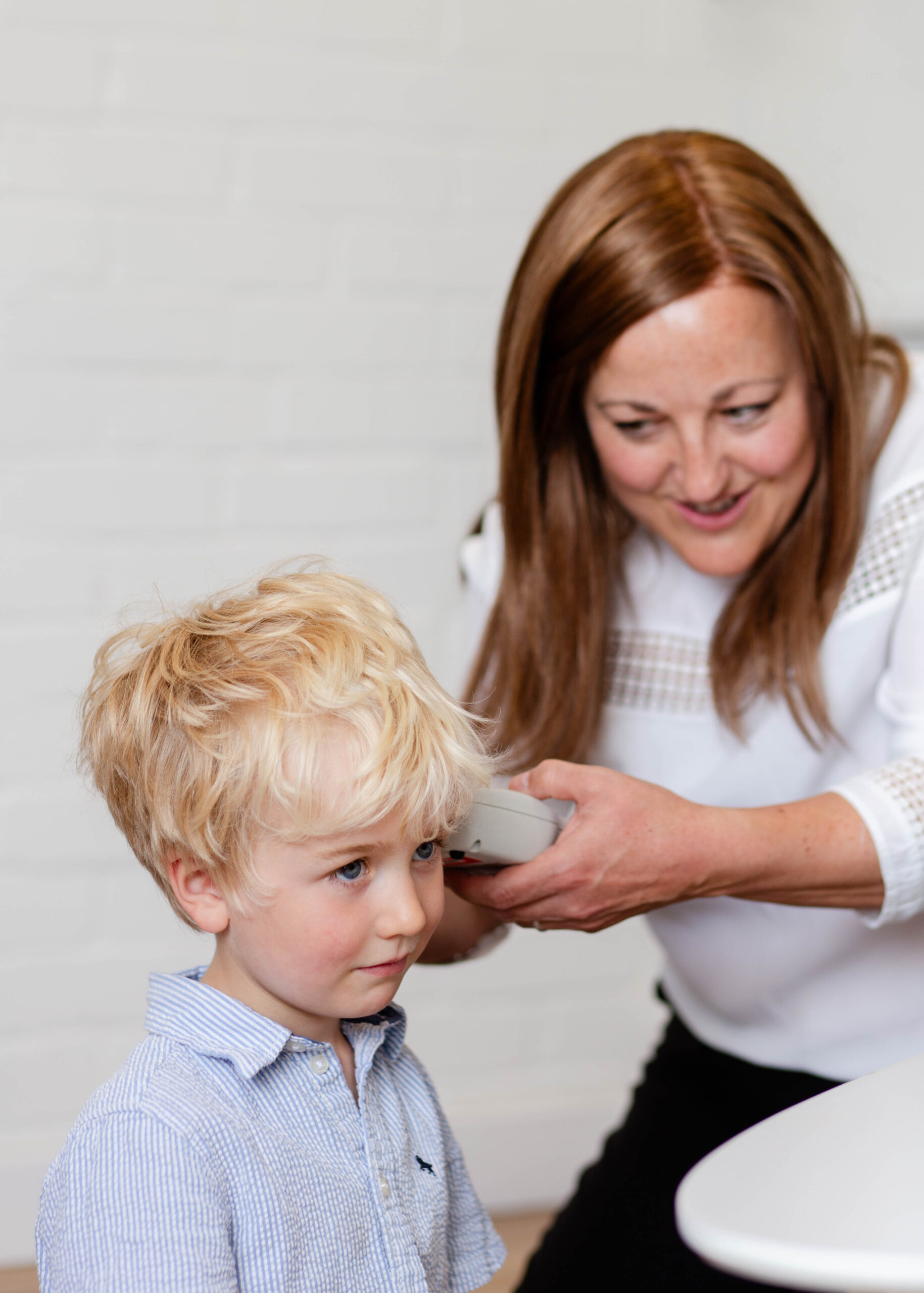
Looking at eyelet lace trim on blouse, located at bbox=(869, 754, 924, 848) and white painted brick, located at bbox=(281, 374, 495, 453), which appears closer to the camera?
eyelet lace trim on blouse, located at bbox=(869, 754, 924, 848)

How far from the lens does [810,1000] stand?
3.96ft

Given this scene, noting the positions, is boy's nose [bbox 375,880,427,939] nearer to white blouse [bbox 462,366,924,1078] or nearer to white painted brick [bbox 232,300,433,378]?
white blouse [bbox 462,366,924,1078]

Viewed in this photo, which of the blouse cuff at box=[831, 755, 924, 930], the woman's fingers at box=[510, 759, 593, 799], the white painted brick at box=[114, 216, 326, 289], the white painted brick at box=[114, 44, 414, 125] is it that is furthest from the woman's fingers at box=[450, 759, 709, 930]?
the white painted brick at box=[114, 44, 414, 125]

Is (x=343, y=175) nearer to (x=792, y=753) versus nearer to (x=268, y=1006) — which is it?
(x=792, y=753)

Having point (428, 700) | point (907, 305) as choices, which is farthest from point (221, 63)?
point (428, 700)

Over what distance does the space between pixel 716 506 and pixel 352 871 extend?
0.54 meters

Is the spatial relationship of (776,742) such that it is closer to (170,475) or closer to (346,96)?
(170,475)

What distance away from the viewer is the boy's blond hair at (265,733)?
2.42 feet

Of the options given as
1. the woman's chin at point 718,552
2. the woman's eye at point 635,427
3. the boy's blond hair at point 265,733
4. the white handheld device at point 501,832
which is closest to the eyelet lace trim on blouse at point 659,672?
the woman's chin at point 718,552

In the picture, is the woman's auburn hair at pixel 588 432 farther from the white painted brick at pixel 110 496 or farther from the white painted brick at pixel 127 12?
the white painted brick at pixel 127 12

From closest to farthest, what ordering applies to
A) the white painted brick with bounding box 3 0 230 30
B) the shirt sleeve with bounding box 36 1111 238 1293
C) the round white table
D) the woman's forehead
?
the round white table → the shirt sleeve with bounding box 36 1111 238 1293 → the woman's forehead → the white painted brick with bounding box 3 0 230 30

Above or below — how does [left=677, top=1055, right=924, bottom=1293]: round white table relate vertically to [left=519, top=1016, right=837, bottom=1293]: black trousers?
above

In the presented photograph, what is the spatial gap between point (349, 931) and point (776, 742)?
0.58 metres

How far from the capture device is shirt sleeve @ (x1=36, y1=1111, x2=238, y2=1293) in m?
0.68
